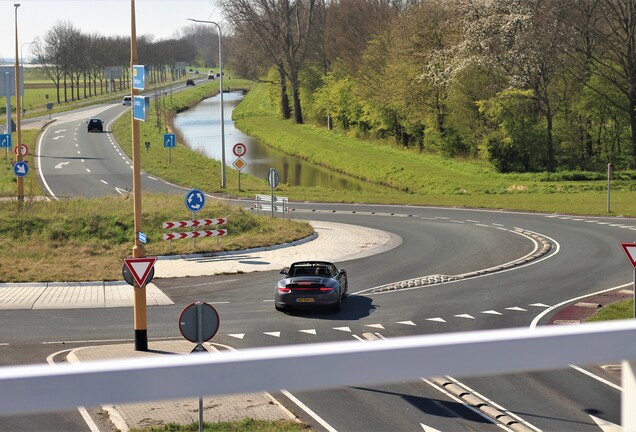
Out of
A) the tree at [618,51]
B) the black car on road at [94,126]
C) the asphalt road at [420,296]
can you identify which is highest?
the tree at [618,51]

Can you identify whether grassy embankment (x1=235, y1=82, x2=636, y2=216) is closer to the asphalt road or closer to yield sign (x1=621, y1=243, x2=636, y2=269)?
the asphalt road

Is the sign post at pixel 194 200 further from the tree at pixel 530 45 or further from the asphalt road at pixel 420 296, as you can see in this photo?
the tree at pixel 530 45

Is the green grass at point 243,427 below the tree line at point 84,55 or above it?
below

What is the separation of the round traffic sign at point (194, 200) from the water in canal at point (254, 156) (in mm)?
30952

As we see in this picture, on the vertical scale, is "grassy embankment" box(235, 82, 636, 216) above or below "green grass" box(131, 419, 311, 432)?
above

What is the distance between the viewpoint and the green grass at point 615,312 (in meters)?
21.5

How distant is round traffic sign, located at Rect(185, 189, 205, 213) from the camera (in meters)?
30.8

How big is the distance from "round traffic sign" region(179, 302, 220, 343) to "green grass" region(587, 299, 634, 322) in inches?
423

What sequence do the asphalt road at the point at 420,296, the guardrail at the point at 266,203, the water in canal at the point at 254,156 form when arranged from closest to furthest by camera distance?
the asphalt road at the point at 420,296 < the guardrail at the point at 266,203 < the water in canal at the point at 254,156

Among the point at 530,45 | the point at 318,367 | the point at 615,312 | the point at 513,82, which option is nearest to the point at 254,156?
the point at 513,82

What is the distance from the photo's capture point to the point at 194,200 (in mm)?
31000

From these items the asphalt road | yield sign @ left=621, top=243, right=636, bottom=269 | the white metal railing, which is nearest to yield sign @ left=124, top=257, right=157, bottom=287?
the asphalt road

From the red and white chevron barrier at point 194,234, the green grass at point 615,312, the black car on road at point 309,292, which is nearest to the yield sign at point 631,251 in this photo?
the green grass at point 615,312

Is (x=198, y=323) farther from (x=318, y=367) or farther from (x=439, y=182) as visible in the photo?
(x=439, y=182)
